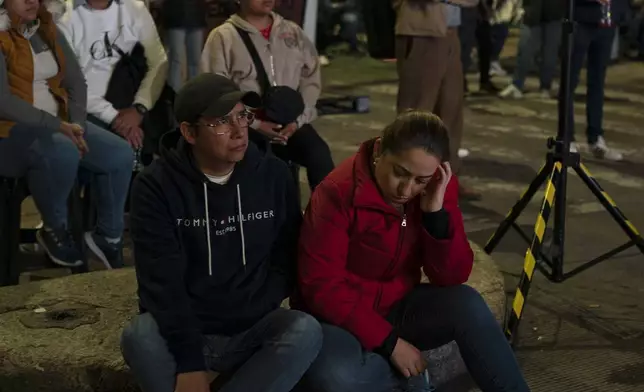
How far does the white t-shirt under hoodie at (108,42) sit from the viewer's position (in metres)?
4.47

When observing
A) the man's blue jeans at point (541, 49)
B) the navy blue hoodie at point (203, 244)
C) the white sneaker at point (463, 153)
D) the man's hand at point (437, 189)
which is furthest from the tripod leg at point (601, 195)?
the man's blue jeans at point (541, 49)

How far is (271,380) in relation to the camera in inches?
101

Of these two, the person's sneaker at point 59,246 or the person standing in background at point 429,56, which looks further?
the person standing in background at point 429,56

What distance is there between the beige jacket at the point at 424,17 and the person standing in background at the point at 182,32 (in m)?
1.21

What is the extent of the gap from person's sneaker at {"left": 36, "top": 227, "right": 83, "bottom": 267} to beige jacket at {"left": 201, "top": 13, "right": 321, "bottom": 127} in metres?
1.05

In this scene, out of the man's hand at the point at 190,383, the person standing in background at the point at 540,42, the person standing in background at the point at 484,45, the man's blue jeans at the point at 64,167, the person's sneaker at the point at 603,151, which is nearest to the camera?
the man's hand at the point at 190,383

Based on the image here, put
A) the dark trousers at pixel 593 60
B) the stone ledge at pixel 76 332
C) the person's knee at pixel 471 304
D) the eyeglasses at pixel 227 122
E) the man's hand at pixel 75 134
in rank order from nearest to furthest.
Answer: the eyeglasses at pixel 227 122
the person's knee at pixel 471 304
the stone ledge at pixel 76 332
the man's hand at pixel 75 134
the dark trousers at pixel 593 60

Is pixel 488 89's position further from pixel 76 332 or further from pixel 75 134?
pixel 76 332

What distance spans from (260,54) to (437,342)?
6.77ft

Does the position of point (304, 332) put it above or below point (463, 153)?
above

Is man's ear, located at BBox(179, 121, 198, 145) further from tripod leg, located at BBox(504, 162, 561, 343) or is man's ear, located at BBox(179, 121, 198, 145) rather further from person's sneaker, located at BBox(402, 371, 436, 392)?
tripod leg, located at BBox(504, 162, 561, 343)

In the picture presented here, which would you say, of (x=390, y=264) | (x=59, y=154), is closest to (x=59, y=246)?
(x=59, y=154)

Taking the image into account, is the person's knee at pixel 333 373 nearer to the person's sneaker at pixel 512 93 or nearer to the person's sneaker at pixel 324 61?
the person's sneaker at pixel 512 93

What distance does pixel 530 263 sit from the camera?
11.7 ft
